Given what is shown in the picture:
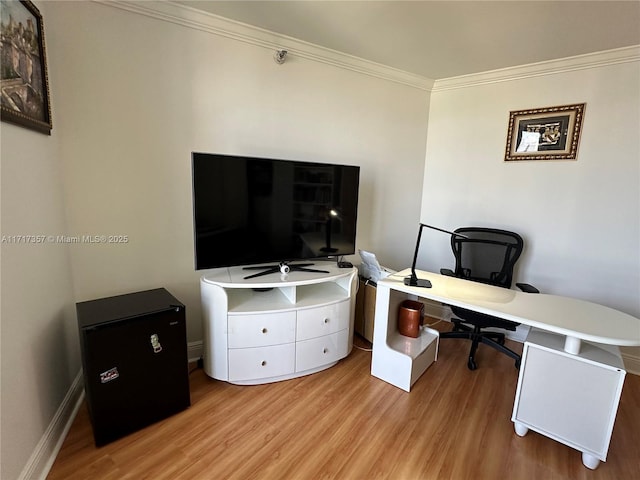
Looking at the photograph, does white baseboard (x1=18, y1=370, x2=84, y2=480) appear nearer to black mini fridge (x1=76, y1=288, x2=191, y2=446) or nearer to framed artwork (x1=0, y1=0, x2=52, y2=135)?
black mini fridge (x1=76, y1=288, x2=191, y2=446)

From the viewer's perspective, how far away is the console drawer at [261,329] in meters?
2.02

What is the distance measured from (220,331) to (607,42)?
10.6 ft

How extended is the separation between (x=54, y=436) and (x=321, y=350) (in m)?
1.51

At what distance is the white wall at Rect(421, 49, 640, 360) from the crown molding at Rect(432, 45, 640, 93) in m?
0.01

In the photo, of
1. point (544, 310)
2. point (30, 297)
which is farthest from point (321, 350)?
point (30, 297)

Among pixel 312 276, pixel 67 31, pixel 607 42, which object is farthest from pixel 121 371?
pixel 607 42

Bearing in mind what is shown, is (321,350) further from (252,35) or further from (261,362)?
(252,35)

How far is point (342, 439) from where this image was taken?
1743 mm

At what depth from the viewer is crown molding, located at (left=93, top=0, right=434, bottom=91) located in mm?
1942

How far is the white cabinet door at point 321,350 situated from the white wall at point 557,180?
1521 millimetres

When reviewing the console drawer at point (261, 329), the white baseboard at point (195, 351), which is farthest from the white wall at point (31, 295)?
the console drawer at point (261, 329)

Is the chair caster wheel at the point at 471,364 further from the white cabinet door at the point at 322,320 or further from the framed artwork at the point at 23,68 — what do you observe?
the framed artwork at the point at 23,68

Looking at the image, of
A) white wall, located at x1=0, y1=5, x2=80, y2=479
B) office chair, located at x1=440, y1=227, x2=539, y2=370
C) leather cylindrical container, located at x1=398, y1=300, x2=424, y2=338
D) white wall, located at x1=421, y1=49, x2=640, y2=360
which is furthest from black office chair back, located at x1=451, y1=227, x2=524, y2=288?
white wall, located at x1=0, y1=5, x2=80, y2=479

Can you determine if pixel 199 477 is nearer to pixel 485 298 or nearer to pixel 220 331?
pixel 220 331
